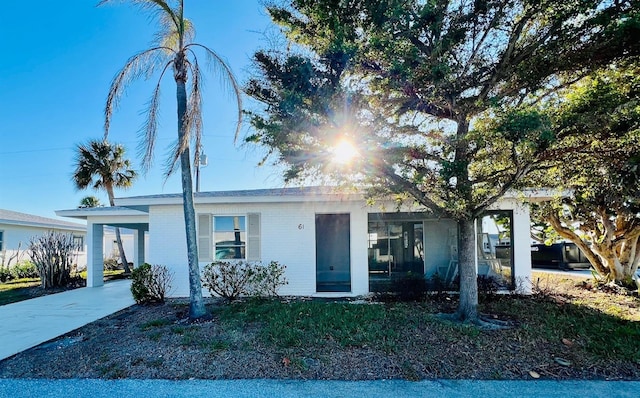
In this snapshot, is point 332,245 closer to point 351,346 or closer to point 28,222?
point 351,346

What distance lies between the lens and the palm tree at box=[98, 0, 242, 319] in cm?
696

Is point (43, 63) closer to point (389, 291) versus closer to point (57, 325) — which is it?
point (57, 325)

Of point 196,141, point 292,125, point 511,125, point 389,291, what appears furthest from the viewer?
point 389,291

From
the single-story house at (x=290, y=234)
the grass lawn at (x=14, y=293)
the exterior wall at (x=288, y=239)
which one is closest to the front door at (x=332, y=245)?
the single-story house at (x=290, y=234)

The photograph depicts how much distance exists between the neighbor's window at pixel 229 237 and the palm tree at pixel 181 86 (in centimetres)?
268

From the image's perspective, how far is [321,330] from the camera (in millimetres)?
5898

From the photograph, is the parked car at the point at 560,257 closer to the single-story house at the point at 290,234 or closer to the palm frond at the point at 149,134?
the single-story house at the point at 290,234

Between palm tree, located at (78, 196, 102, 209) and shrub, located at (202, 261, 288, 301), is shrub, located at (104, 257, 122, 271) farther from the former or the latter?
shrub, located at (202, 261, 288, 301)

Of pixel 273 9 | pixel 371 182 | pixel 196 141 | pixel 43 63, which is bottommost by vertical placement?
pixel 371 182

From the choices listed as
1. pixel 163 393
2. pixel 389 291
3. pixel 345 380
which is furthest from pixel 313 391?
pixel 389 291

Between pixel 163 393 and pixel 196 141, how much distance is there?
4678mm

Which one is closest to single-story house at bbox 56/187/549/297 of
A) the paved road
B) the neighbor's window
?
the neighbor's window

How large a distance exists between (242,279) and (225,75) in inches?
194

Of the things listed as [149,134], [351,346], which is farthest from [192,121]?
[351,346]
